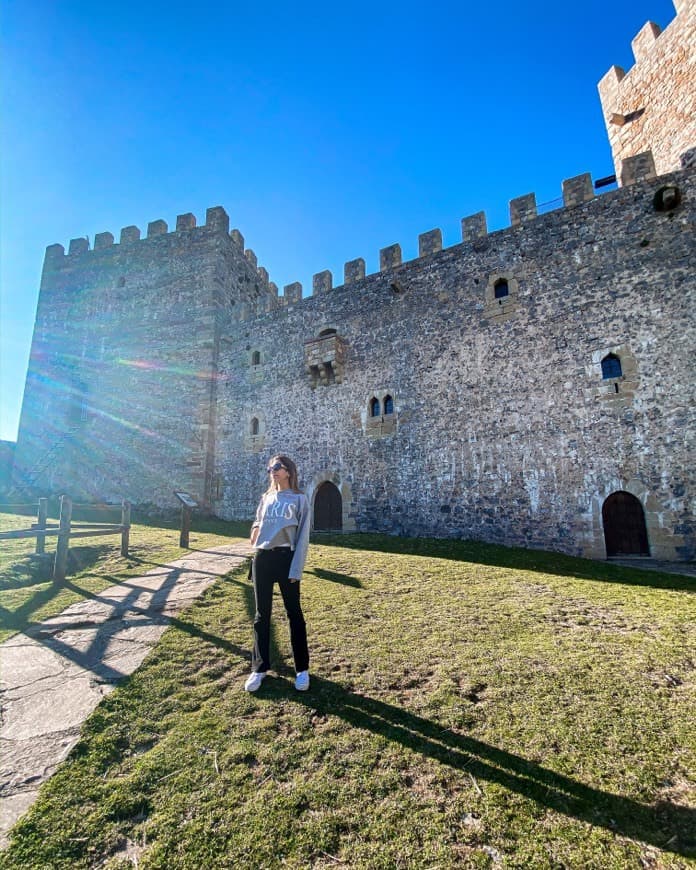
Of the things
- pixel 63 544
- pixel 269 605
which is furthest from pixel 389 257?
pixel 269 605

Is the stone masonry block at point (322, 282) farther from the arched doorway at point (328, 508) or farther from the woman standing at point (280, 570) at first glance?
the woman standing at point (280, 570)

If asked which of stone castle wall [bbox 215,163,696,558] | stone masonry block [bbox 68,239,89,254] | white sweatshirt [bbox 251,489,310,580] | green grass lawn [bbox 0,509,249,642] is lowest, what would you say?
green grass lawn [bbox 0,509,249,642]

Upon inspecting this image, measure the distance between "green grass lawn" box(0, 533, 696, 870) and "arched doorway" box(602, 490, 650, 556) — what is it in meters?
4.29

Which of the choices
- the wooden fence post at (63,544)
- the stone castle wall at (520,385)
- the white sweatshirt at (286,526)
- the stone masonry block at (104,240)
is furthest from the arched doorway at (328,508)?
the stone masonry block at (104,240)

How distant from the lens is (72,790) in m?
2.15

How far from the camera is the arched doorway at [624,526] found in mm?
8141

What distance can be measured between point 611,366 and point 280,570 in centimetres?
901

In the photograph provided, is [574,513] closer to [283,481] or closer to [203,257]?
[283,481]

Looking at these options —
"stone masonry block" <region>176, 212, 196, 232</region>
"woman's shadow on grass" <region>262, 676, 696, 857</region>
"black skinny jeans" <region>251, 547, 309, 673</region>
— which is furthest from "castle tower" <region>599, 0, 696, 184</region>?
"stone masonry block" <region>176, 212, 196, 232</region>

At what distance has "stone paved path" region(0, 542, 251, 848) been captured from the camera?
231 centimetres

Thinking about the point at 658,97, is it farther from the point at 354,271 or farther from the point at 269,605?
the point at 269,605

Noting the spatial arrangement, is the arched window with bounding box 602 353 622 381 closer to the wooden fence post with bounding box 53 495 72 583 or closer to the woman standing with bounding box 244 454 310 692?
the woman standing with bounding box 244 454 310 692

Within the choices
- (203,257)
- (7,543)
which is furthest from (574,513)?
(203,257)

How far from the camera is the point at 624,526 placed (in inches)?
329
